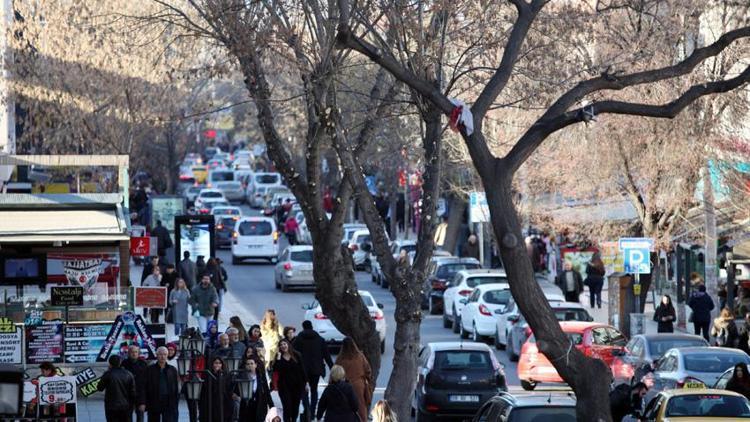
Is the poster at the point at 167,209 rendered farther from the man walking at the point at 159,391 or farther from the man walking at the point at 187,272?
the man walking at the point at 159,391

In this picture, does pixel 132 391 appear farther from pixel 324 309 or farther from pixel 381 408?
pixel 381 408

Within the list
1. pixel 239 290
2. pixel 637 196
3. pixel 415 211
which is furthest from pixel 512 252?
pixel 415 211

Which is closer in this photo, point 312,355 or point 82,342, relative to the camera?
point 312,355

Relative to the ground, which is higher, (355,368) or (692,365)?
(355,368)

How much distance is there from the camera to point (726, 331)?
1142 inches

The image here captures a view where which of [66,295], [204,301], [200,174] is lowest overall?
[204,301]

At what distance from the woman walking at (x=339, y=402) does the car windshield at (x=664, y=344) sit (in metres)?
9.90

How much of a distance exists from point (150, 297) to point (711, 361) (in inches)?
387

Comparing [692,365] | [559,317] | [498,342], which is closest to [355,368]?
[692,365]

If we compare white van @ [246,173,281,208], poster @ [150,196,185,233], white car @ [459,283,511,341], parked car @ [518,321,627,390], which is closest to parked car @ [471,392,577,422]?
parked car @ [518,321,627,390]

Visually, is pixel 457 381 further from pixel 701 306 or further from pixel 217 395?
pixel 701 306

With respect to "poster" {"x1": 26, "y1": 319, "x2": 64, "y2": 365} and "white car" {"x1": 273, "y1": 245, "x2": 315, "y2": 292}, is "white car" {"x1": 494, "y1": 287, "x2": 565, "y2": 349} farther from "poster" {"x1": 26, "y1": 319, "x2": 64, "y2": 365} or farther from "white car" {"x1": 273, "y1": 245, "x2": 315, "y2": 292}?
"white car" {"x1": 273, "y1": 245, "x2": 315, "y2": 292}

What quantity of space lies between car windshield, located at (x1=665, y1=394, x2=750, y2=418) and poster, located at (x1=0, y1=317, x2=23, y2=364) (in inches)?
431

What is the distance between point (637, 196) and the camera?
35.8 m
